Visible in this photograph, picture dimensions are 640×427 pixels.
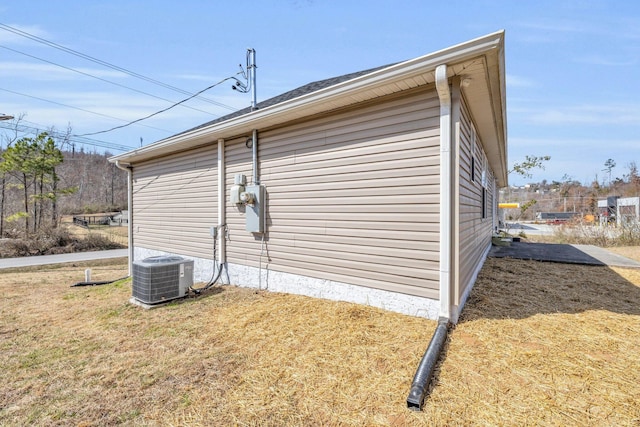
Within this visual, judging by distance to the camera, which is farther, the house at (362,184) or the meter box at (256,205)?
the meter box at (256,205)

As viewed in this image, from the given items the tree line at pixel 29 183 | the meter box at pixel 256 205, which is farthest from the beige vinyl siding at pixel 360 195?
the tree line at pixel 29 183

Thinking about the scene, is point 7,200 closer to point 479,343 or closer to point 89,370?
point 89,370

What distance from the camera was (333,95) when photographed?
3.57 meters

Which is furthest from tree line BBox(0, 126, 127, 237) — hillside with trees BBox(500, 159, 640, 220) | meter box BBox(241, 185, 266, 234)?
hillside with trees BBox(500, 159, 640, 220)

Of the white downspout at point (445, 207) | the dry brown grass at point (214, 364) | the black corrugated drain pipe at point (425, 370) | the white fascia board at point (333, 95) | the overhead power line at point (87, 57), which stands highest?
the overhead power line at point (87, 57)

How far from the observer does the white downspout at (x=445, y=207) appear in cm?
306

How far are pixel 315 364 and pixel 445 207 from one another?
2.00 m

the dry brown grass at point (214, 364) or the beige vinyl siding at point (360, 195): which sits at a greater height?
the beige vinyl siding at point (360, 195)

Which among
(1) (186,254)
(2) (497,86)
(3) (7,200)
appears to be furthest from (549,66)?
(3) (7,200)

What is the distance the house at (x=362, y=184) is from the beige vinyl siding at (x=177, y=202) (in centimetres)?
6

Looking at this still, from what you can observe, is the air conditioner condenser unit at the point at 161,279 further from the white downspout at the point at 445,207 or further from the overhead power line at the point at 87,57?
the overhead power line at the point at 87,57

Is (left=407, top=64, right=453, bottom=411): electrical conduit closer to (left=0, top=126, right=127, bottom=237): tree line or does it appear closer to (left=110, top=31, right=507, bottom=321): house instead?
(left=110, top=31, right=507, bottom=321): house

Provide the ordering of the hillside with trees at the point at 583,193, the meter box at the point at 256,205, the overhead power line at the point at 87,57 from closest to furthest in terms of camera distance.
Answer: the meter box at the point at 256,205
the overhead power line at the point at 87,57
the hillside with trees at the point at 583,193

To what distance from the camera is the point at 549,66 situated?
691cm
